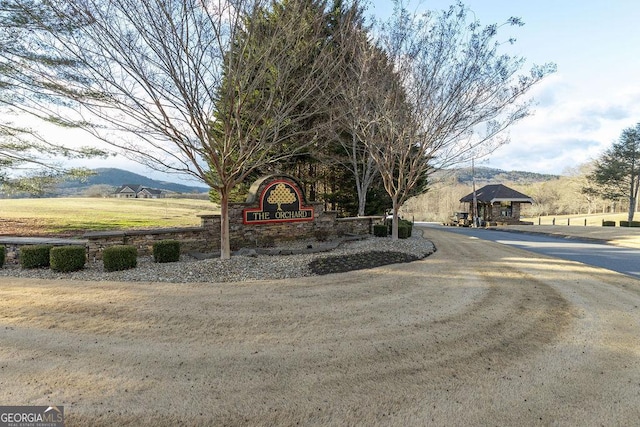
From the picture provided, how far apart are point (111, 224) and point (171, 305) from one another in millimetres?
13696

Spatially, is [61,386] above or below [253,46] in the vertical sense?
below

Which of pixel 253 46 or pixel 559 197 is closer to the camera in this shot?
pixel 253 46

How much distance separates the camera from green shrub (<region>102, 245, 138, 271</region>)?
7738 millimetres

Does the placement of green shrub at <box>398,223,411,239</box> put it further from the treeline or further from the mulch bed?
the treeline

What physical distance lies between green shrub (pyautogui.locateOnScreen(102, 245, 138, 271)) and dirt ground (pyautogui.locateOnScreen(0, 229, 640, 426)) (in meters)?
1.06

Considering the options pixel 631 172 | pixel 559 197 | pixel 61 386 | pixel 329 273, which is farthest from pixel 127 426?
pixel 559 197

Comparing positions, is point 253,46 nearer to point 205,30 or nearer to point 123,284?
point 205,30

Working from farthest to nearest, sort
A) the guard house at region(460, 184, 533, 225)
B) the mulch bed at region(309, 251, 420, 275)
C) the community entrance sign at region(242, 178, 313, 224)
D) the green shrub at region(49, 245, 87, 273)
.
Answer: the guard house at region(460, 184, 533, 225), the community entrance sign at region(242, 178, 313, 224), the mulch bed at region(309, 251, 420, 275), the green shrub at region(49, 245, 87, 273)

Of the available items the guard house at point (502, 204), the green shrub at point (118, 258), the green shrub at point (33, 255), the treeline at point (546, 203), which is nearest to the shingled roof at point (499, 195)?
the guard house at point (502, 204)

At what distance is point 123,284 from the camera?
6.65 m

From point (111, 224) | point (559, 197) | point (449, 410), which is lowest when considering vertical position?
point (449, 410)

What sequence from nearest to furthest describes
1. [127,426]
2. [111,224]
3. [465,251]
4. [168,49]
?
1. [127,426]
2. [168,49]
3. [465,251]
4. [111,224]

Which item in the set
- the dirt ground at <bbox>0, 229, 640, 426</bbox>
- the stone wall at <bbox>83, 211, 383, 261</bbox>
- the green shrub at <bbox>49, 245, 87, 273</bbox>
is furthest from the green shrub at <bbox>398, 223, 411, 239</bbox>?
the green shrub at <bbox>49, 245, 87, 273</bbox>

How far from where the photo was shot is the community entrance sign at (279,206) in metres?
11.6
